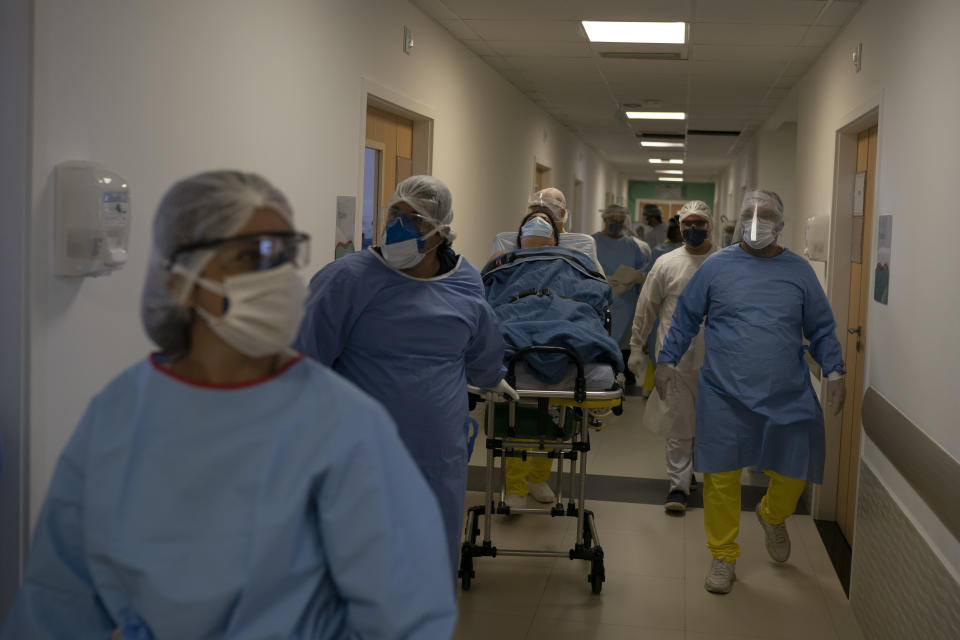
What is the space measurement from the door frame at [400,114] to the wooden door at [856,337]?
7.62 feet

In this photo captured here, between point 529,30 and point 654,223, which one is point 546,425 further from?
point 654,223

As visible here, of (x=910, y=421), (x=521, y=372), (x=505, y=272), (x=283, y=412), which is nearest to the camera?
(x=283, y=412)

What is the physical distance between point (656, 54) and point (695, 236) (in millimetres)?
2097

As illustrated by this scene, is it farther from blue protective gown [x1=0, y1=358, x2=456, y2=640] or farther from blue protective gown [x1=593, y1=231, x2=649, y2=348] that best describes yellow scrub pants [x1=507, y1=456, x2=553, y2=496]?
blue protective gown [x1=0, y1=358, x2=456, y2=640]

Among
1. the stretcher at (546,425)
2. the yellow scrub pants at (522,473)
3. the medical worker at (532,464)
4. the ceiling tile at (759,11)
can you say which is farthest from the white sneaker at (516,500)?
the ceiling tile at (759,11)

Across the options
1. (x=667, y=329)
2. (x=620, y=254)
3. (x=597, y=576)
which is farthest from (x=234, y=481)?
(x=620, y=254)

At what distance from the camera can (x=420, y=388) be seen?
265 centimetres

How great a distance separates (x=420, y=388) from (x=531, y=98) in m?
6.84

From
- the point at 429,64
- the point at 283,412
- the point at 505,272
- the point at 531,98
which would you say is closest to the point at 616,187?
the point at 531,98

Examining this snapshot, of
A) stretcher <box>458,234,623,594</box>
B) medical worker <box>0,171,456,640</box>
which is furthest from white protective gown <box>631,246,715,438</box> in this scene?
medical worker <box>0,171,456,640</box>

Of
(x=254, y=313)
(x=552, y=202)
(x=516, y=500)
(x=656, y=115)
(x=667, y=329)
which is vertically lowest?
(x=516, y=500)

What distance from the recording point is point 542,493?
16.1 feet

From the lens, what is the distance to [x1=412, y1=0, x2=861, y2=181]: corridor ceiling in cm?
503

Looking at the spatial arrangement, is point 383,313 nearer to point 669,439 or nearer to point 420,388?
point 420,388
